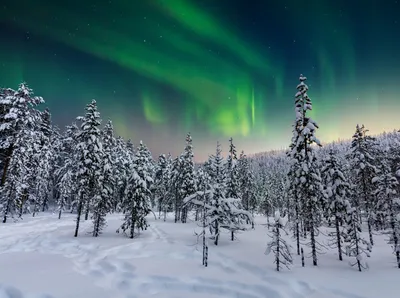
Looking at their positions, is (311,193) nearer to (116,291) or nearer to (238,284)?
(238,284)

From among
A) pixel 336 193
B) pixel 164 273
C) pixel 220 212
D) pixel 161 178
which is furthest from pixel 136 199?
pixel 161 178

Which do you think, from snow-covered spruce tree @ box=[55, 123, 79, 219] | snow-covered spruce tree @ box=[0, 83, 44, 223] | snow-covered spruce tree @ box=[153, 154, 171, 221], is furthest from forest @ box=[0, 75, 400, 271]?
snow-covered spruce tree @ box=[153, 154, 171, 221]

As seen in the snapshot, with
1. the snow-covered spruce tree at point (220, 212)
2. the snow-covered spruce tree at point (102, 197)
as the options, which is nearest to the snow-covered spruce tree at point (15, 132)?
the snow-covered spruce tree at point (102, 197)

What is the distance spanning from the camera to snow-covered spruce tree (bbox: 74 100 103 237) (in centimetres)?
3017

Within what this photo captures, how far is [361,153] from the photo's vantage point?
106 ft

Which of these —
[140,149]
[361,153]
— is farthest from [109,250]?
[361,153]

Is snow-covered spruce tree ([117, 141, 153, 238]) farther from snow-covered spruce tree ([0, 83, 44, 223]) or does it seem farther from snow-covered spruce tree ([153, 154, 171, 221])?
snow-covered spruce tree ([153, 154, 171, 221])

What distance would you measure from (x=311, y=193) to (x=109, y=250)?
20850 mm

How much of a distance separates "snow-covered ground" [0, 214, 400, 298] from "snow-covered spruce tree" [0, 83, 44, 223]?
758cm

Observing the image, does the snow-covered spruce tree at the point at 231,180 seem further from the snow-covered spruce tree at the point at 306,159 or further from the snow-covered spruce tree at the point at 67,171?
the snow-covered spruce tree at the point at 67,171

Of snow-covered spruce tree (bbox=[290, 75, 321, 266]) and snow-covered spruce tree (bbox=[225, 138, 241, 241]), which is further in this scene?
snow-covered spruce tree (bbox=[225, 138, 241, 241])

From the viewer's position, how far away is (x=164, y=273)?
18.7m

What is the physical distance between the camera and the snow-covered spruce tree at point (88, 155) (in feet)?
99.0

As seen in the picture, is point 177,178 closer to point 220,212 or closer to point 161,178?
point 161,178
